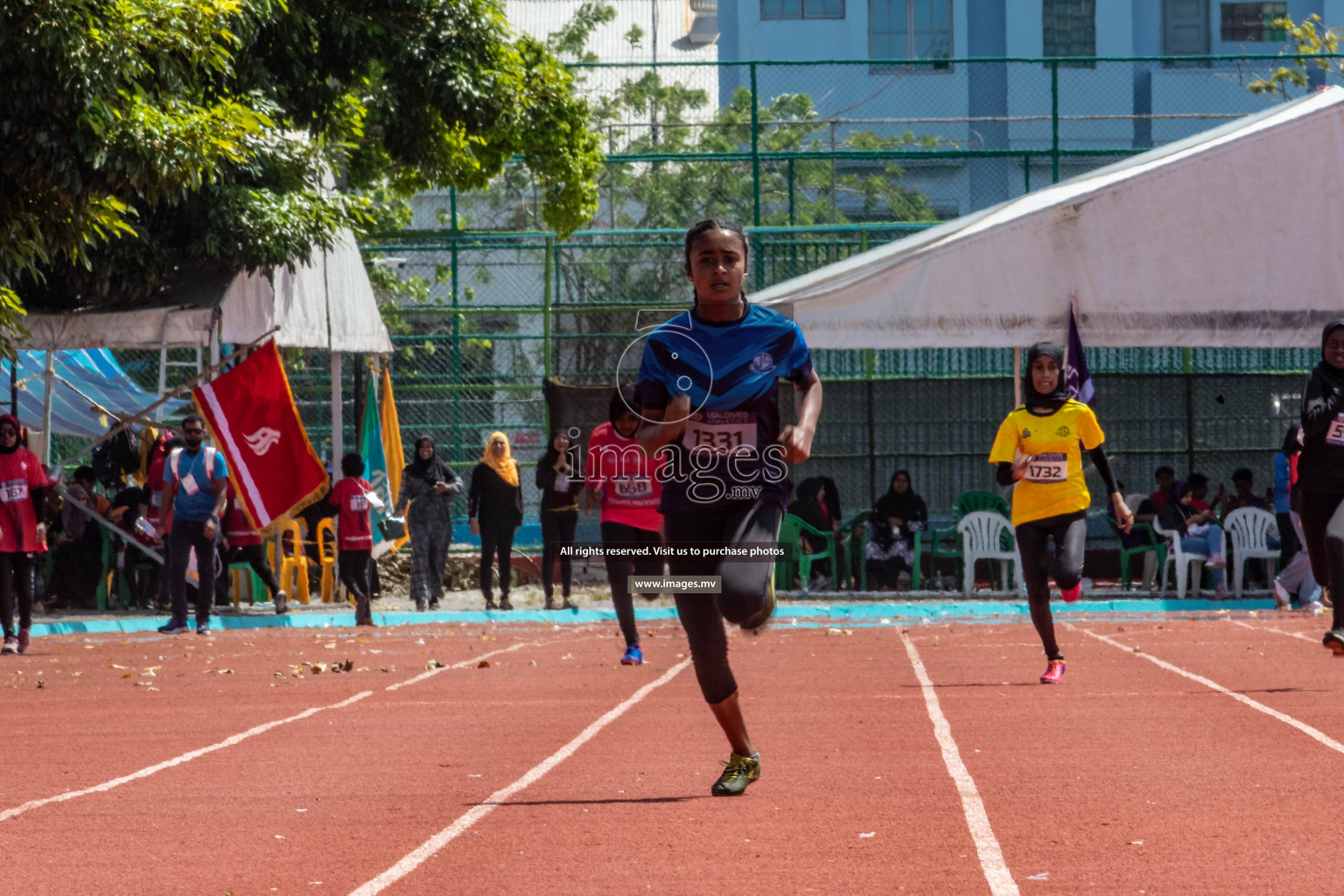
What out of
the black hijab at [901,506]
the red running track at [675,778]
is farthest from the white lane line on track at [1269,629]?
the black hijab at [901,506]

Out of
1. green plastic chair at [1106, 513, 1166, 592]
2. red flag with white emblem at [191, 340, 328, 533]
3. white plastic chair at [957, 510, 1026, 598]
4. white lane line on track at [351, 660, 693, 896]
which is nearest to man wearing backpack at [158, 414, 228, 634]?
red flag with white emblem at [191, 340, 328, 533]

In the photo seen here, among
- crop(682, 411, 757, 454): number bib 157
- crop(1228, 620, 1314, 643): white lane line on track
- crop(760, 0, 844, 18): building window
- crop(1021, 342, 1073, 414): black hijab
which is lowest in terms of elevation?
crop(1228, 620, 1314, 643): white lane line on track

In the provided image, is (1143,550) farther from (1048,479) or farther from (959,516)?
(1048,479)

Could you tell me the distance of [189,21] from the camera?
12711mm

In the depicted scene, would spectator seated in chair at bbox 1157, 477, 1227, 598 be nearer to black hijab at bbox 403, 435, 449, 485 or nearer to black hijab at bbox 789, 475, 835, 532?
black hijab at bbox 789, 475, 835, 532

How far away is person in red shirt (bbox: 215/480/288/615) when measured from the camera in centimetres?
1917

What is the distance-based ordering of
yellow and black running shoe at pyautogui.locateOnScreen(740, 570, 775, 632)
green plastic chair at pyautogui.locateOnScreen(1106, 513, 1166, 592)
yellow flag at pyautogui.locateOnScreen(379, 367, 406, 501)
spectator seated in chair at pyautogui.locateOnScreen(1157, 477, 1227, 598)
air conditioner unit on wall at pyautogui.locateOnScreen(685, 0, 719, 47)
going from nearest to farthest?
yellow and black running shoe at pyautogui.locateOnScreen(740, 570, 775, 632)
spectator seated in chair at pyautogui.locateOnScreen(1157, 477, 1227, 598)
green plastic chair at pyautogui.locateOnScreen(1106, 513, 1166, 592)
yellow flag at pyautogui.locateOnScreen(379, 367, 406, 501)
air conditioner unit on wall at pyautogui.locateOnScreen(685, 0, 719, 47)

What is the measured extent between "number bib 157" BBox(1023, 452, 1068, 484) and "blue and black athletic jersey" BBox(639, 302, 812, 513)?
4.77 m

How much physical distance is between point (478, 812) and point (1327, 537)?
5.42m

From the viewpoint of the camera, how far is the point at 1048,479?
10883 millimetres

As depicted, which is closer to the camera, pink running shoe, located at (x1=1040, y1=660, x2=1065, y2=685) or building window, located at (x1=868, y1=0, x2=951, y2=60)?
pink running shoe, located at (x1=1040, y1=660, x2=1065, y2=685)

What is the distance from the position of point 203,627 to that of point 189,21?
248 inches

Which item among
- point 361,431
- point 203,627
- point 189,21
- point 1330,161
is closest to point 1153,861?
point 189,21

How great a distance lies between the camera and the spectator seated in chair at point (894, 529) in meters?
20.9
